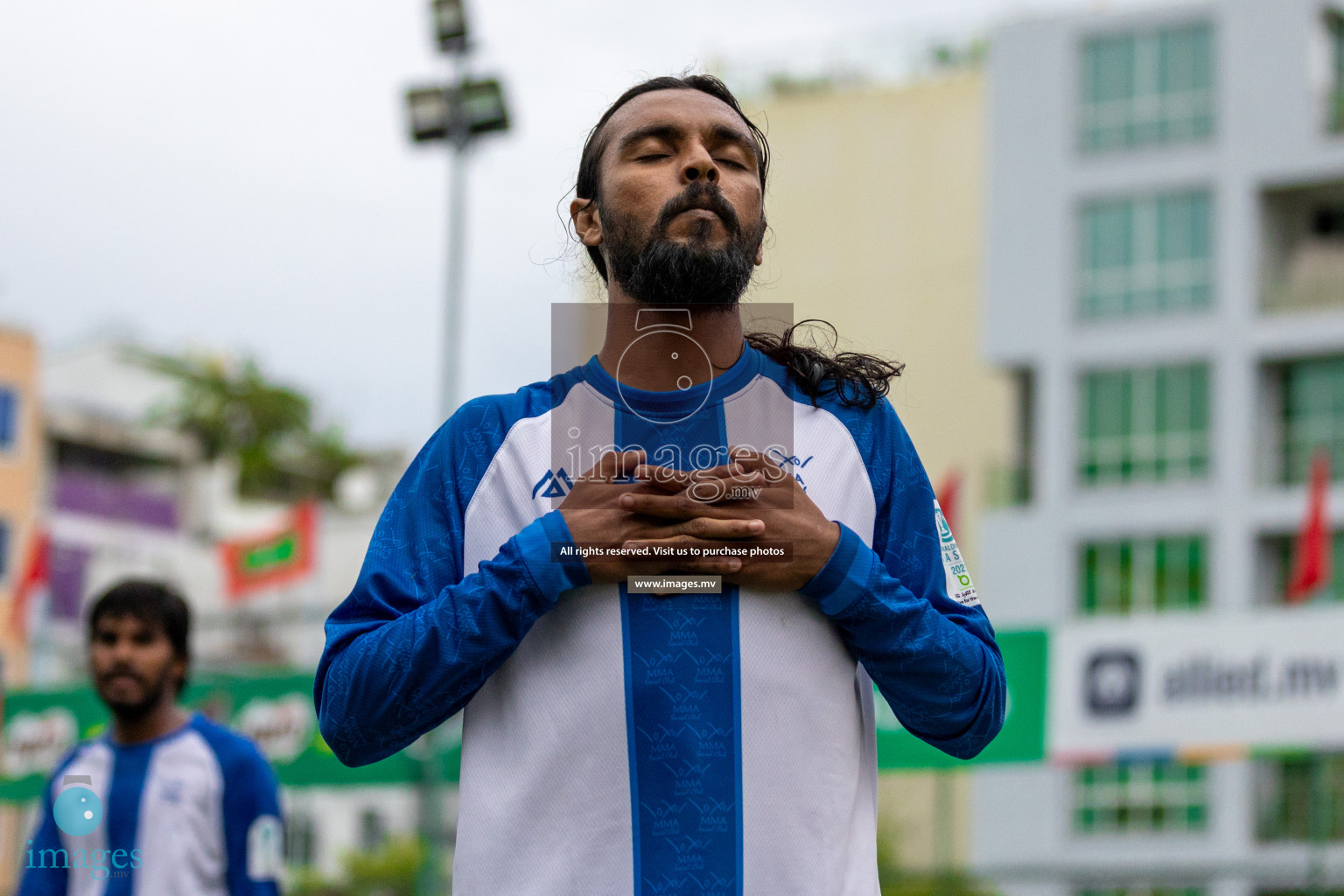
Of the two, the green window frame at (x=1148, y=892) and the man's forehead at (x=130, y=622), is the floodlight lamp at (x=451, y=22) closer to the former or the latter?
the man's forehead at (x=130, y=622)

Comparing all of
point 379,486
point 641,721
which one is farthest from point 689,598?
point 379,486

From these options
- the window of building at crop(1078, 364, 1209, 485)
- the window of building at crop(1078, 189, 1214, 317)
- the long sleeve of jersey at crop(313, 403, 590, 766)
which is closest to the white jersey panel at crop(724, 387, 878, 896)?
the long sleeve of jersey at crop(313, 403, 590, 766)

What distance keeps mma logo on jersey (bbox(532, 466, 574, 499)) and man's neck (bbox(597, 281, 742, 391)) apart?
17 cm

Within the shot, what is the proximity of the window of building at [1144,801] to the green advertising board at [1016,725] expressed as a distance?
20.9 metres

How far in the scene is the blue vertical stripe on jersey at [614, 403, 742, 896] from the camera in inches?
108

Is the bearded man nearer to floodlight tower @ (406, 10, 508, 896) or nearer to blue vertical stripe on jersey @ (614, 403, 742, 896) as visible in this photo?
blue vertical stripe on jersey @ (614, 403, 742, 896)

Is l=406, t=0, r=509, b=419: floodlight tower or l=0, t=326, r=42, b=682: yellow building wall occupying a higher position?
l=0, t=326, r=42, b=682: yellow building wall

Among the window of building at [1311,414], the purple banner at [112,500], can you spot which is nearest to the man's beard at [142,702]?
the window of building at [1311,414]

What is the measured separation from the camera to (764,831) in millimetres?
2760

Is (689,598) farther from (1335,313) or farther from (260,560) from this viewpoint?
(1335,313)

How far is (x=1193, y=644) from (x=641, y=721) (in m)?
13.6

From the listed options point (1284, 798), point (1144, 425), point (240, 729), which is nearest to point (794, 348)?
point (240, 729)

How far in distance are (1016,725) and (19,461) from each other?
36881 millimetres

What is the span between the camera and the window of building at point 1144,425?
122 feet
